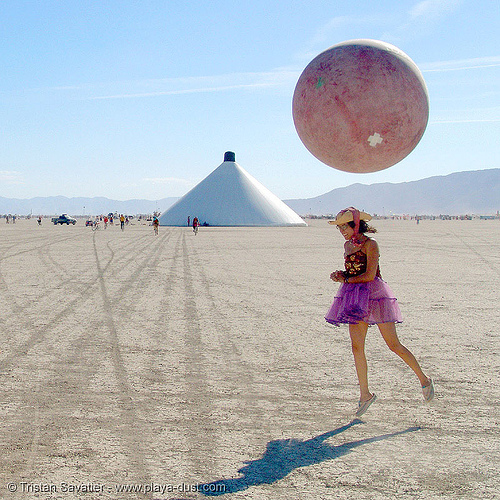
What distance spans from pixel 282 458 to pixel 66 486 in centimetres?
148

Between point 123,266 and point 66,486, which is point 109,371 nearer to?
point 66,486

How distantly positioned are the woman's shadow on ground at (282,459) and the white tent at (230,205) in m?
67.0

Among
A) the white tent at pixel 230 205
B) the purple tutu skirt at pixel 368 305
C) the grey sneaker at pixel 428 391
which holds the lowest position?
the grey sneaker at pixel 428 391

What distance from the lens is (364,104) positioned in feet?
15.5

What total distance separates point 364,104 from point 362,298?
163cm

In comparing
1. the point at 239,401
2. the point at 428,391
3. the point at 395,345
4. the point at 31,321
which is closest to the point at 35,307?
the point at 31,321

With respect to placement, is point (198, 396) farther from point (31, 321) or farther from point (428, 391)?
point (31, 321)

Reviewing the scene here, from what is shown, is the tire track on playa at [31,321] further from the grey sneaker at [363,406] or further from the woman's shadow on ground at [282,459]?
the grey sneaker at [363,406]

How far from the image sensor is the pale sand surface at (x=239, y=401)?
153 inches

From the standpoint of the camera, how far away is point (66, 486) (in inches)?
146

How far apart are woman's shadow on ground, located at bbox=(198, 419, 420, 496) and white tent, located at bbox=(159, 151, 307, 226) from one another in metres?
67.0

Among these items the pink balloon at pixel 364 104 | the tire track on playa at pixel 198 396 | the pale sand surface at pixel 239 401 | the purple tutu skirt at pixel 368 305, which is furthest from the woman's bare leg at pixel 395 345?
the tire track on playa at pixel 198 396

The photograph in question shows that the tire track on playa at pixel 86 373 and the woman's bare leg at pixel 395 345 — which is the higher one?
the woman's bare leg at pixel 395 345

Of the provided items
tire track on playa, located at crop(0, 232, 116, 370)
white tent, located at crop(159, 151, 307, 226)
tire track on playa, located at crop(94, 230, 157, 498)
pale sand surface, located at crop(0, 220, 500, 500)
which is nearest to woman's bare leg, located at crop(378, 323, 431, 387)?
pale sand surface, located at crop(0, 220, 500, 500)
